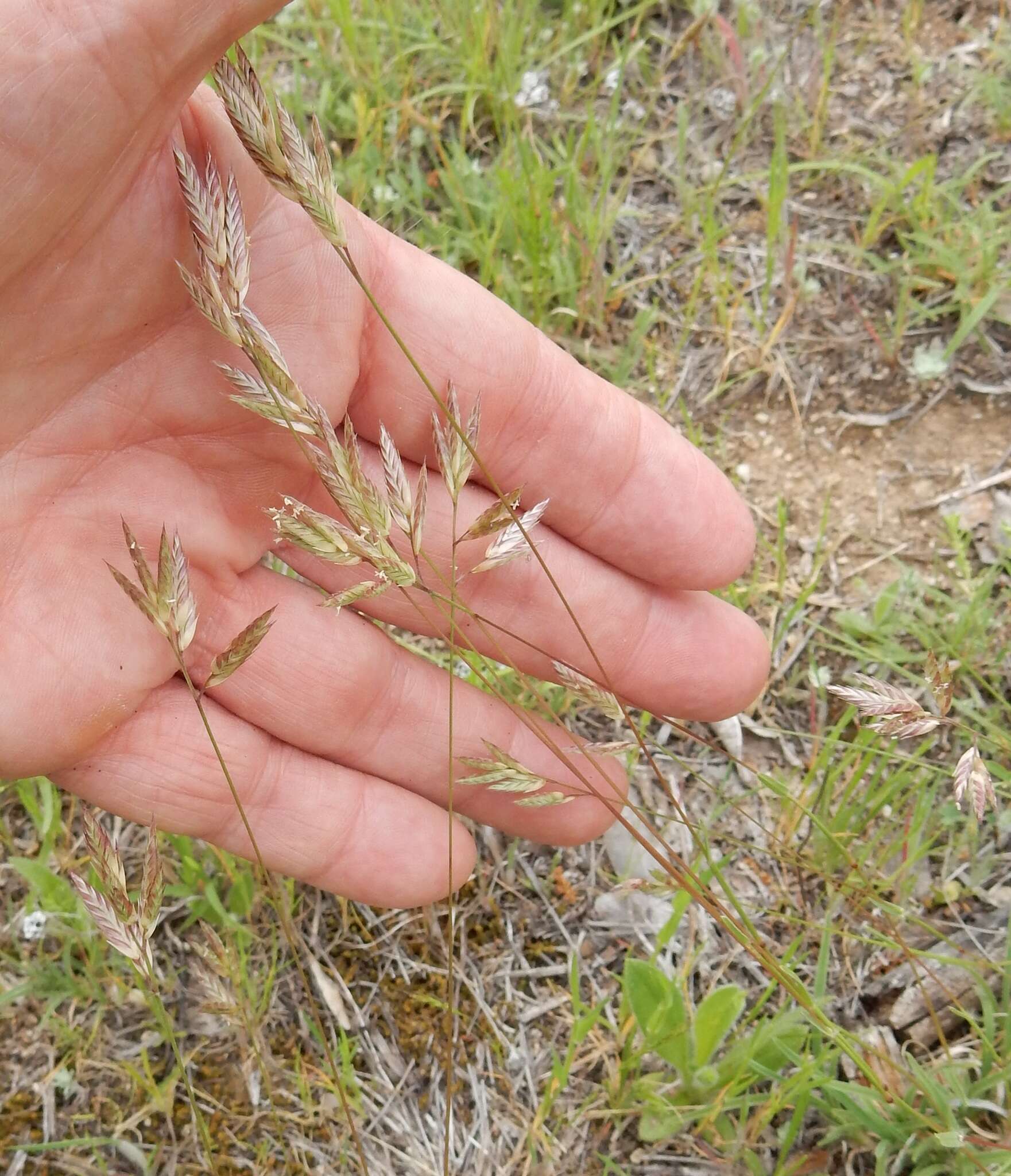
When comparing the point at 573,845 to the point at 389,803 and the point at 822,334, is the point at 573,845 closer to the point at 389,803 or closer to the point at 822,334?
the point at 389,803

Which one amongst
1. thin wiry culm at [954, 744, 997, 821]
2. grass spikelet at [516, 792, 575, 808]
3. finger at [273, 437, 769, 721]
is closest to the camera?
thin wiry culm at [954, 744, 997, 821]

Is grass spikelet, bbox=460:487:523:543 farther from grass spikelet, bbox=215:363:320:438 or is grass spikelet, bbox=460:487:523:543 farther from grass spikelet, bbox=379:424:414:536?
grass spikelet, bbox=215:363:320:438

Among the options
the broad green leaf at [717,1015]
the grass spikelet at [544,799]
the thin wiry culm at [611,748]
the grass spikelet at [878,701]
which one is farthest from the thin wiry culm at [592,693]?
the broad green leaf at [717,1015]

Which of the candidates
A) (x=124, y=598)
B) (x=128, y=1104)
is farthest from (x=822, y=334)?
(x=128, y=1104)

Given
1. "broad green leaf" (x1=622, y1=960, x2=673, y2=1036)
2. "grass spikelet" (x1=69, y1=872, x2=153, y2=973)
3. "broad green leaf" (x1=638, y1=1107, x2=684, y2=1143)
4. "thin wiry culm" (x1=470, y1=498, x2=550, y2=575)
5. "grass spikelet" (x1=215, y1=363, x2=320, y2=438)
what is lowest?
"broad green leaf" (x1=638, y1=1107, x2=684, y2=1143)

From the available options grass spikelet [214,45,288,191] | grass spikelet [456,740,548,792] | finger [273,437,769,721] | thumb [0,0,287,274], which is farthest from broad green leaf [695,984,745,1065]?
thumb [0,0,287,274]

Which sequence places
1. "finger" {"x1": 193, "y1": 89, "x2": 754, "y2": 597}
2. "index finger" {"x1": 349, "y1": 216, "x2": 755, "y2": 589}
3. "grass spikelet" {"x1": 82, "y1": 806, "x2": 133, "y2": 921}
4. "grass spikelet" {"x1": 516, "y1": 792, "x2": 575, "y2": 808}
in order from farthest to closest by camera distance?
"index finger" {"x1": 349, "y1": 216, "x2": 755, "y2": 589} → "finger" {"x1": 193, "y1": 89, "x2": 754, "y2": 597} → "grass spikelet" {"x1": 516, "y1": 792, "x2": 575, "y2": 808} → "grass spikelet" {"x1": 82, "y1": 806, "x2": 133, "y2": 921}

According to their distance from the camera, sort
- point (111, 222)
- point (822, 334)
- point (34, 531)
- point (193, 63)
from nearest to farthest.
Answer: point (193, 63) → point (111, 222) → point (34, 531) → point (822, 334)

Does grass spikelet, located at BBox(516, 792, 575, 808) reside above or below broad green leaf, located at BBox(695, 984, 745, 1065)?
above

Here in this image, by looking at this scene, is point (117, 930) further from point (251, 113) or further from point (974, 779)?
point (974, 779)
